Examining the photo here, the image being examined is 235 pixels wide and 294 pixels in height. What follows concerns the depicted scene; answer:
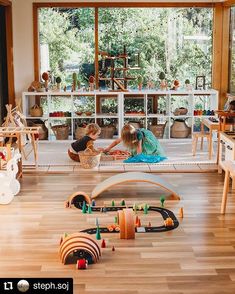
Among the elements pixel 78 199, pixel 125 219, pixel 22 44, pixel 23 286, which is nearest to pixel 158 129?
pixel 22 44

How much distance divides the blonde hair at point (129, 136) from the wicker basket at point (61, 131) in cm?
201

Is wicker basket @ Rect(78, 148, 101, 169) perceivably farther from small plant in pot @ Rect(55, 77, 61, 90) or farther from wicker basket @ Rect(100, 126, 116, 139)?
small plant in pot @ Rect(55, 77, 61, 90)

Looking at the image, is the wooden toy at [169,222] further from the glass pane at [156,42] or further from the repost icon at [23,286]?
the glass pane at [156,42]

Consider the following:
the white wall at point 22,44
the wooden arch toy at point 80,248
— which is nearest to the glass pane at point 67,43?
the white wall at point 22,44

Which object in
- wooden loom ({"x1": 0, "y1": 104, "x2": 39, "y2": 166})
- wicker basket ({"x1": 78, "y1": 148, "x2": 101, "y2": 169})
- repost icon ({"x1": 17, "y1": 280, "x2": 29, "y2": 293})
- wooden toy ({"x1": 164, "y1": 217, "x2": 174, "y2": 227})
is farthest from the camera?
wicker basket ({"x1": 78, "y1": 148, "x2": 101, "y2": 169})

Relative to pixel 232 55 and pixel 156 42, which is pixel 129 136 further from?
pixel 232 55

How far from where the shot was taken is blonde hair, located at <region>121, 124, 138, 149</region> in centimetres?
705

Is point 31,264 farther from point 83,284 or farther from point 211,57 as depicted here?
point 211,57

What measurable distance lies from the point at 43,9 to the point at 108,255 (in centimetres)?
602

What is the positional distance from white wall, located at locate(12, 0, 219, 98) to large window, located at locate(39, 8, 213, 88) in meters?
0.22

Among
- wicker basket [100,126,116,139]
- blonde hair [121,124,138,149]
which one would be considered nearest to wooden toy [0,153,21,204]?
blonde hair [121,124,138,149]

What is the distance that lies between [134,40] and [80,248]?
19.5ft

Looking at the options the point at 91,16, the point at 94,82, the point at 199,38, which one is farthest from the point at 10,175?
the point at 199,38

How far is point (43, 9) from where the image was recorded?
9102mm
